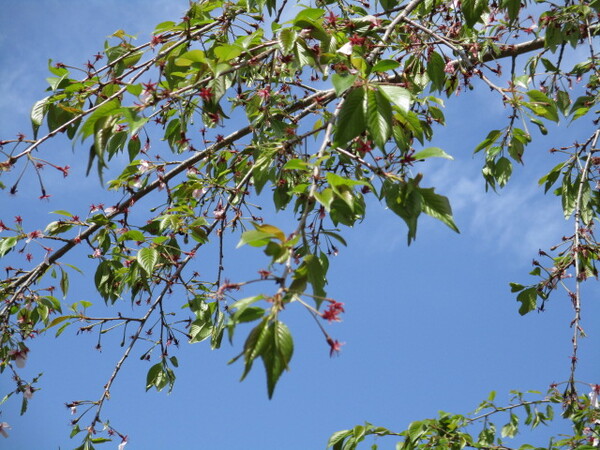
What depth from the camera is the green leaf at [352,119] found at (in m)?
1.11

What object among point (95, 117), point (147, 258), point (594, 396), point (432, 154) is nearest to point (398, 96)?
point (432, 154)

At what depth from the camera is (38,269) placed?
219cm

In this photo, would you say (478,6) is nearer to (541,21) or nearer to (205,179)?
(541,21)

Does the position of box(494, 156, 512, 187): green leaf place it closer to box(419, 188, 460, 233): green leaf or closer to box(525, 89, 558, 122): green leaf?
box(525, 89, 558, 122): green leaf

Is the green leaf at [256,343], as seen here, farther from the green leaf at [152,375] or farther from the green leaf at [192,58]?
the green leaf at [152,375]

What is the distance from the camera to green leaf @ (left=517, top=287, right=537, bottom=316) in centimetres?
271

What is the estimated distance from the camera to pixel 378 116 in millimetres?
1111

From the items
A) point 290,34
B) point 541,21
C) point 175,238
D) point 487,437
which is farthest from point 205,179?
point 487,437

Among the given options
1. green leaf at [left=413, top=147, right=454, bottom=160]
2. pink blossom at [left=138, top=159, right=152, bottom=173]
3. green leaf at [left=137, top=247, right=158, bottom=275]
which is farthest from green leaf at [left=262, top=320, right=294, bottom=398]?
pink blossom at [left=138, top=159, right=152, bottom=173]

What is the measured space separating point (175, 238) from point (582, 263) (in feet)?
5.67

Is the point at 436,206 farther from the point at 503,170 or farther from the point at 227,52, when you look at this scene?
the point at 503,170

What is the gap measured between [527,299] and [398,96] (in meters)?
A: 1.93

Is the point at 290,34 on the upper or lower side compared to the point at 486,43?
lower

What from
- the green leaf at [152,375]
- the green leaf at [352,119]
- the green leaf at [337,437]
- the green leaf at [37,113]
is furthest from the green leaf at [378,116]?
the green leaf at [337,437]
